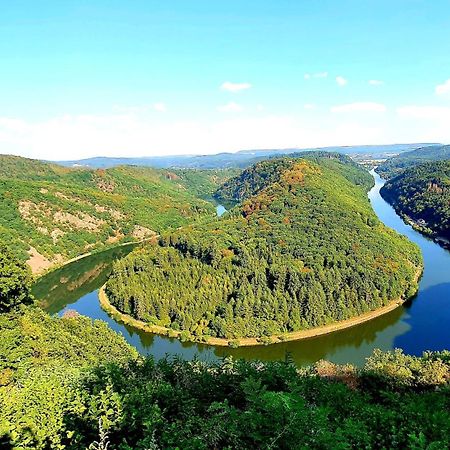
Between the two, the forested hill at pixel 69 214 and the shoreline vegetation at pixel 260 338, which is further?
the forested hill at pixel 69 214

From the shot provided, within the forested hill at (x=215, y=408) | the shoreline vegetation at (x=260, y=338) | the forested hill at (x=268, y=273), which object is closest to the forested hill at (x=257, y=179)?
the forested hill at (x=268, y=273)

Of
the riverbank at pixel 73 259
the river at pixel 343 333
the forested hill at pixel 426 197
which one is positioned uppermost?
the forested hill at pixel 426 197

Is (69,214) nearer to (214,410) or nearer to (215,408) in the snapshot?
(214,410)

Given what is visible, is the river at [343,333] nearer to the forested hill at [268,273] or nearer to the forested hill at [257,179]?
the forested hill at [268,273]

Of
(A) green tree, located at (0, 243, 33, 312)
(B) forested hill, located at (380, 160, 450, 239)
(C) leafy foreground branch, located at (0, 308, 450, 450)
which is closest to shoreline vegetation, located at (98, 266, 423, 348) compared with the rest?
(A) green tree, located at (0, 243, 33, 312)

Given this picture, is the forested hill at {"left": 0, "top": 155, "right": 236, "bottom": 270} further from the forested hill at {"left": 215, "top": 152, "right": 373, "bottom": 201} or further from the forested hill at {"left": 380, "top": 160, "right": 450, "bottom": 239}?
the forested hill at {"left": 380, "top": 160, "right": 450, "bottom": 239}
